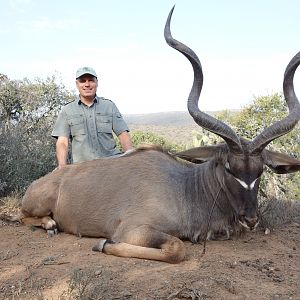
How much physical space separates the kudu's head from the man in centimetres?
174

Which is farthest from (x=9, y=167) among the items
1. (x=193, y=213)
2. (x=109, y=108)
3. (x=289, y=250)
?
(x=289, y=250)

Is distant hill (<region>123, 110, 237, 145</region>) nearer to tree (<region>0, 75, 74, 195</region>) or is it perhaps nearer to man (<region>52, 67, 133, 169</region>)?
man (<region>52, 67, 133, 169</region>)

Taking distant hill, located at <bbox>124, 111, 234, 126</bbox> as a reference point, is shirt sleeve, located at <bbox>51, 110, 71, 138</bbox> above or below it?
above

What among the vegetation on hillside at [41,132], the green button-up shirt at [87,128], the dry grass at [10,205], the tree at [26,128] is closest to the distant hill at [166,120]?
the vegetation on hillside at [41,132]

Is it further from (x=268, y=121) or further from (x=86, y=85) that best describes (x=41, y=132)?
(x=268, y=121)

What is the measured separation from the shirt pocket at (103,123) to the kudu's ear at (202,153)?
1.88 m

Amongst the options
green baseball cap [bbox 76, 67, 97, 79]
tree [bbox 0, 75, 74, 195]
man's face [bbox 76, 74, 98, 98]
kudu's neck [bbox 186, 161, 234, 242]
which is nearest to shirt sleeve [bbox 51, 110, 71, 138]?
man's face [bbox 76, 74, 98, 98]

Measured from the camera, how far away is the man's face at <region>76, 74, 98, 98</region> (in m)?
6.34

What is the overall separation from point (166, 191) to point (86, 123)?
7.01ft

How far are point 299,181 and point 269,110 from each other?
315 centimetres

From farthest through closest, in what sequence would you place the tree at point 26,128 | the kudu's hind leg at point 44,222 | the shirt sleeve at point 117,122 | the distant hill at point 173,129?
1. the distant hill at point 173,129
2. the tree at point 26,128
3. the shirt sleeve at point 117,122
4. the kudu's hind leg at point 44,222

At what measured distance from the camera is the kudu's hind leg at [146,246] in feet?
13.0

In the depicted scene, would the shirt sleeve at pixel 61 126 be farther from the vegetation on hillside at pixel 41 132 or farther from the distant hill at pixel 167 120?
the distant hill at pixel 167 120

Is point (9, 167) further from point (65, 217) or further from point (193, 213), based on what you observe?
point (193, 213)
